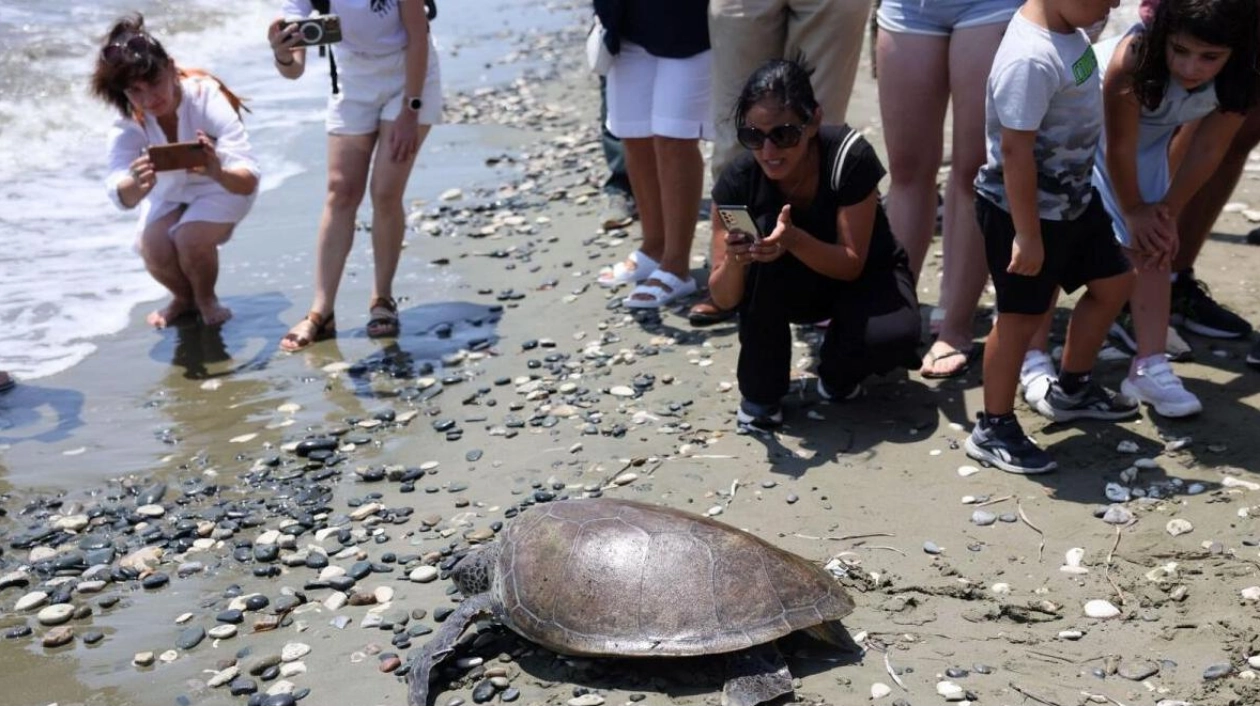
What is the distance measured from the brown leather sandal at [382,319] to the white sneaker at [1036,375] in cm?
321

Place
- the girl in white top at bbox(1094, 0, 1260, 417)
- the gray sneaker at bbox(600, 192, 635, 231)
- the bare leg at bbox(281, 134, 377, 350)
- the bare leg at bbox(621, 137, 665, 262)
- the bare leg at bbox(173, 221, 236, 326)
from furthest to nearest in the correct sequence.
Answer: the gray sneaker at bbox(600, 192, 635, 231), the bare leg at bbox(173, 221, 236, 326), the bare leg at bbox(621, 137, 665, 262), the bare leg at bbox(281, 134, 377, 350), the girl in white top at bbox(1094, 0, 1260, 417)

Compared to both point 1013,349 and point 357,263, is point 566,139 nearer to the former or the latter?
point 357,263

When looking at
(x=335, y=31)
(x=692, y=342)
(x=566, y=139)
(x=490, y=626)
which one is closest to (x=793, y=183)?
(x=692, y=342)

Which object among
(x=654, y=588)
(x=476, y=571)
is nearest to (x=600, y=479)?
(x=476, y=571)

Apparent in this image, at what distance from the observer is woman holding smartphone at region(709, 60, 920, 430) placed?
4.42m

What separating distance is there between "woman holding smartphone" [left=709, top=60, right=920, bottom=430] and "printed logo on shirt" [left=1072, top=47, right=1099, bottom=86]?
0.84 metres

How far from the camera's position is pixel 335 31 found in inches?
236

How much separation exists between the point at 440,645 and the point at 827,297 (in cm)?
225

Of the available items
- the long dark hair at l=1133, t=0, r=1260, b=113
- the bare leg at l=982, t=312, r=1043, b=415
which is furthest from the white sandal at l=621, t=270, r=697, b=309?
the long dark hair at l=1133, t=0, r=1260, b=113

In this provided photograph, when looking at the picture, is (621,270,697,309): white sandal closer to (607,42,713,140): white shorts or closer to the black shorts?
(607,42,713,140): white shorts

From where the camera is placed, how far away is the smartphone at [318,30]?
5957 mm

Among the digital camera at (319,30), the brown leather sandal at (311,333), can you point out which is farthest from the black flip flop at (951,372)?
the digital camera at (319,30)

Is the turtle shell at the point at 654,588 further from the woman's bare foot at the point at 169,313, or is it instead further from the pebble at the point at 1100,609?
the woman's bare foot at the point at 169,313

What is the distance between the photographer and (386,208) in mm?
6402
